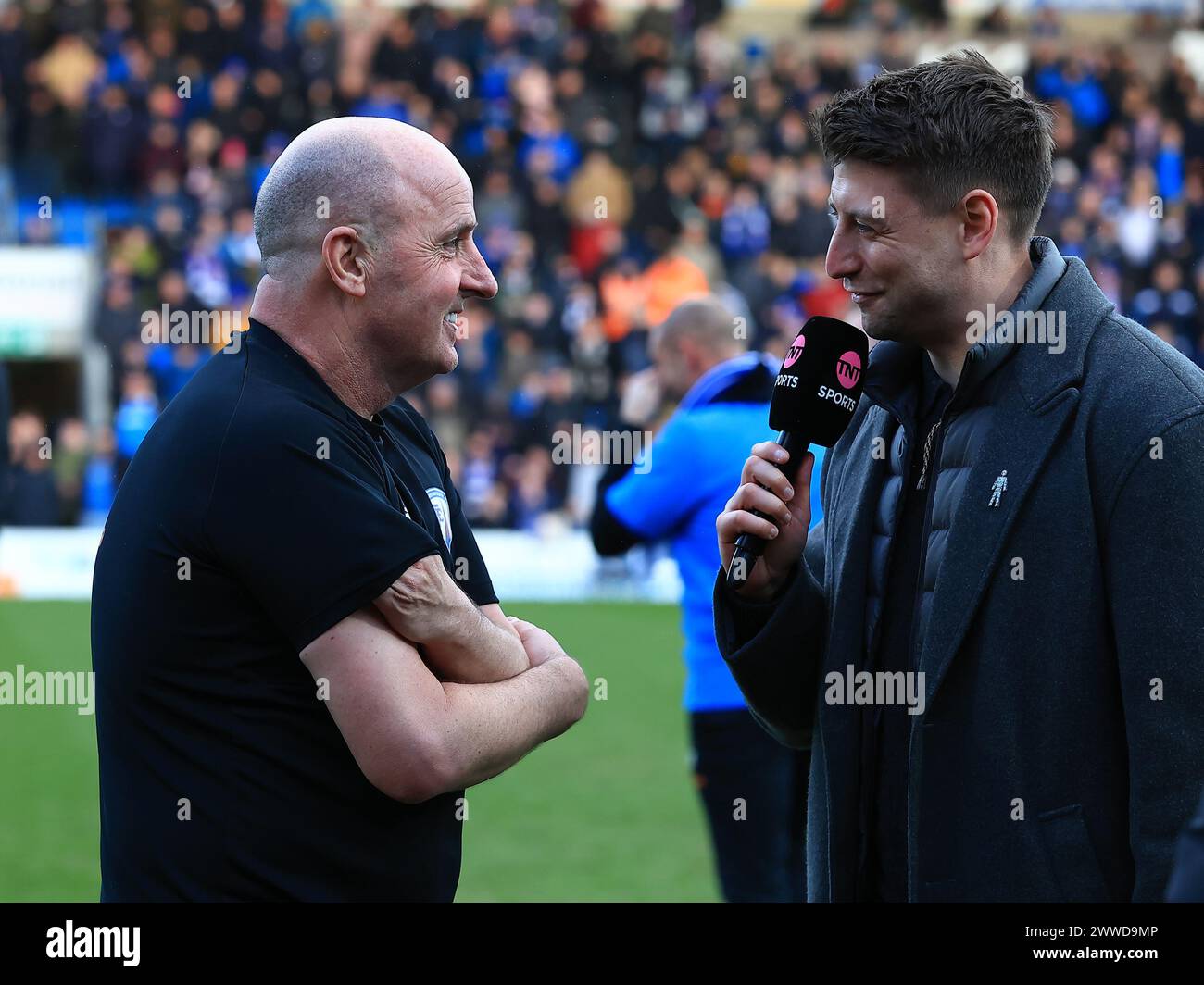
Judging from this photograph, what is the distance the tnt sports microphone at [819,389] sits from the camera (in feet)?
8.57

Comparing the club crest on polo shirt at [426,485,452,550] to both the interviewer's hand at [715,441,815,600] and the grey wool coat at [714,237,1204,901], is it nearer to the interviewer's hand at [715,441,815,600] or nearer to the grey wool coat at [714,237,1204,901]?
the interviewer's hand at [715,441,815,600]

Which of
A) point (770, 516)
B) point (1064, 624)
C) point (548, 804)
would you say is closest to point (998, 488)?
point (1064, 624)

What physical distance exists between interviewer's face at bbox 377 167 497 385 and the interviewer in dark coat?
0.57 metres

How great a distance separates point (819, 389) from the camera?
8.59 ft

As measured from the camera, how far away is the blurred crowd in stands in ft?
47.9

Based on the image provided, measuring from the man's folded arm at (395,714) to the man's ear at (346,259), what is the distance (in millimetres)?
519

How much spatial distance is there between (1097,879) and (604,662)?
8.43m

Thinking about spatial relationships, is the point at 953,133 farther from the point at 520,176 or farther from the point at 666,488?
the point at 520,176

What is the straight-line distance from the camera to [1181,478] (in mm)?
2225

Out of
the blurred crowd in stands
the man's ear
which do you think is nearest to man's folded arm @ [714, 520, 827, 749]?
the man's ear

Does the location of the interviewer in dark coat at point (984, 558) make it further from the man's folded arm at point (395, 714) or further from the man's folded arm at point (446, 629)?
the man's folded arm at point (395, 714)

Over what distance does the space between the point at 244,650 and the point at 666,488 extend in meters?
2.59

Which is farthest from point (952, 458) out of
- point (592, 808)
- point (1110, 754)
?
point (592, 808)

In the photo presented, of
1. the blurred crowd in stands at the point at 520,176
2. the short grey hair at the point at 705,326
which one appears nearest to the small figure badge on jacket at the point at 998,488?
the short grey hair at the point at 705,326
